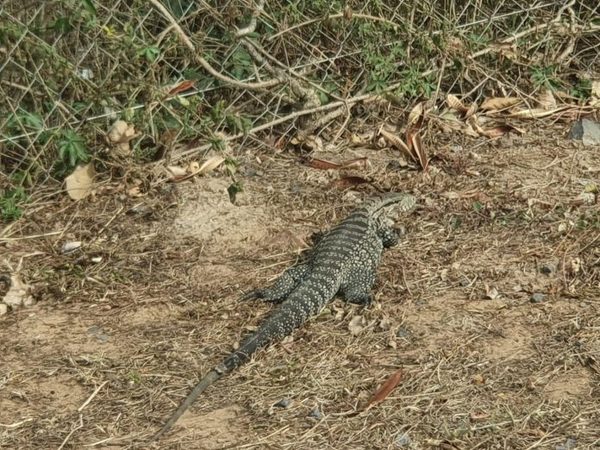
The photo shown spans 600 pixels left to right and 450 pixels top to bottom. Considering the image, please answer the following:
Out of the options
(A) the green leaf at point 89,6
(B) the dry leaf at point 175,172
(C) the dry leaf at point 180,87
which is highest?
(A) the green leaf at point 89,6

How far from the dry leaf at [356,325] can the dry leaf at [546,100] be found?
354cm

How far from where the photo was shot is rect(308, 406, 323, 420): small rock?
17.6 feet

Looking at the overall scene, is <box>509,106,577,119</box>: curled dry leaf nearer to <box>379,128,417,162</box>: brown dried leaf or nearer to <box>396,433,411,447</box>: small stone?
<box>379,128,417,162</box>: brown dried leaf

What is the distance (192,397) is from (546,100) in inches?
190

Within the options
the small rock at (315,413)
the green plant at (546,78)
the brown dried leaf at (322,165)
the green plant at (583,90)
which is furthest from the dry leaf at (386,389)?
the green plant at (583,90)

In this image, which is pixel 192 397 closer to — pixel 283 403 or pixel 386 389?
pixel 283 403

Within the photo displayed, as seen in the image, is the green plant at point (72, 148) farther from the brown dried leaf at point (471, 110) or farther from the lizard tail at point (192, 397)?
the brown dried leaf at point (471, 110)

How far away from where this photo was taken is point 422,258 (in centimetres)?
690

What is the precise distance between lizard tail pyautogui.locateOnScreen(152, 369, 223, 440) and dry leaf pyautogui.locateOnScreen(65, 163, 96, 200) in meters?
2.66

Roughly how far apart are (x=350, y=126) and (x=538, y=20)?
2012 mm

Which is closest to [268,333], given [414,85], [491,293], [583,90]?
[491,293]

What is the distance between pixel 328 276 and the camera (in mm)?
6535

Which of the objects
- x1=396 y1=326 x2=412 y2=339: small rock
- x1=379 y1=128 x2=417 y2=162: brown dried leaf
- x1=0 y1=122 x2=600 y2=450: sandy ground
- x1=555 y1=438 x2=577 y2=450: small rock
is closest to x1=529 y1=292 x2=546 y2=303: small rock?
x1=0 y1=122 x2=600 y2=450: sandy ground

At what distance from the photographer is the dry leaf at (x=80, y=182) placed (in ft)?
25.8
